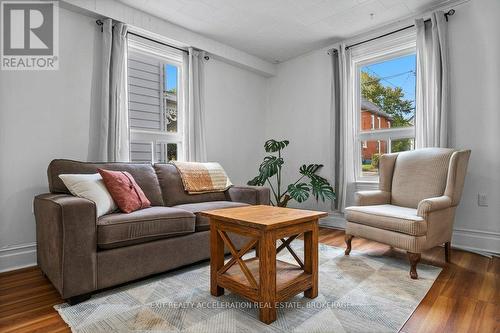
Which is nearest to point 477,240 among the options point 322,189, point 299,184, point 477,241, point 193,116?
point 477,241

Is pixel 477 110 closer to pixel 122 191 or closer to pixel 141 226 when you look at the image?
pixel 141 226

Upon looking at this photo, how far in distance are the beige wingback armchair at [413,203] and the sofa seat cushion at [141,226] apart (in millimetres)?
1530

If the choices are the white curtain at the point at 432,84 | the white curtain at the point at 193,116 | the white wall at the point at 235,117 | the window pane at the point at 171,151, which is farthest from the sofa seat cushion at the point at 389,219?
the window pane at the point at 171,151

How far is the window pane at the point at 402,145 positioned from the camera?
11.2ft

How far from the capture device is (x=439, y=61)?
2988mm

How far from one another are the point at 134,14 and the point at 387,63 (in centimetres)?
307

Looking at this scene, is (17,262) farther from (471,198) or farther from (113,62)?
(471,198)

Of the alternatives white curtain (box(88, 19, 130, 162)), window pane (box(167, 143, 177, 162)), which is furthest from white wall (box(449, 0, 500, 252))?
white curtain (box(88, 19, 130, 162))

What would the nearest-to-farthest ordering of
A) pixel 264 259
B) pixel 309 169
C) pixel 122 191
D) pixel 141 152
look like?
1. pixel 264 259
2. pixel 122 191
3. pixel 141 152
4. pixel 309 169

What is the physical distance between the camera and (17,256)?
2.43 metres

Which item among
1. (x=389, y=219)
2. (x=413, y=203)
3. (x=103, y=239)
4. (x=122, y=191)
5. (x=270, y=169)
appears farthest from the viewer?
(x=270, y=169)

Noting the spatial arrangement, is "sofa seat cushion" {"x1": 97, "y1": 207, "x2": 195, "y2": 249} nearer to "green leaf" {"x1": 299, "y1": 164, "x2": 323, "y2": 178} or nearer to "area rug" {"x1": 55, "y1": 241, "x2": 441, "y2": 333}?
"area rug" {"x1": 55, "y1": 241, "x2": 441, "y2": 333}

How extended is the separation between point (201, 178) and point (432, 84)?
8.69ft

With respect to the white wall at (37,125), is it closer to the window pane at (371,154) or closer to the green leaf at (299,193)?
the green leaf at (299,193)
